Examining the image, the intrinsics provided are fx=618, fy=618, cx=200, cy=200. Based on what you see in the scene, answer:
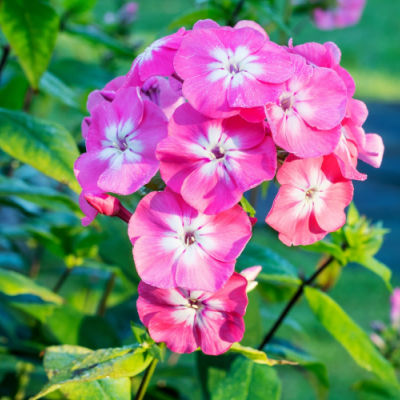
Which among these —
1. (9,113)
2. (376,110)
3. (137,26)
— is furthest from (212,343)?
(137,26)

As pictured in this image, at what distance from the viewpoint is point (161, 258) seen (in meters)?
0.56

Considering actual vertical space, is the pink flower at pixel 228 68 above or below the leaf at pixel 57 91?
above

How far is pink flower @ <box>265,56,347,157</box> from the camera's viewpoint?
560mm

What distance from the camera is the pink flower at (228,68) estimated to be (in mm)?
545

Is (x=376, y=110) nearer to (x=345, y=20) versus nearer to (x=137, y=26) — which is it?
(x=137, y=26)

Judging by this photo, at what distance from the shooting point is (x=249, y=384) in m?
0.81

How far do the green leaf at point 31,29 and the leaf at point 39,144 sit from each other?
9cm

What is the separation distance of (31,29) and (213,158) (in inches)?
22.0

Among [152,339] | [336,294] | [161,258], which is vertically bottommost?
[336,294]

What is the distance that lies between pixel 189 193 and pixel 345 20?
163 centimetres

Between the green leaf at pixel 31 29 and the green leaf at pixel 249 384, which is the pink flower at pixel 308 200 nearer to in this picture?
the green leaf at pixel 249 384

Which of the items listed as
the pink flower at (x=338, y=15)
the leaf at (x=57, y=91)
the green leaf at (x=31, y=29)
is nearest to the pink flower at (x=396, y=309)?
the pink flower at (x=338, y=15)

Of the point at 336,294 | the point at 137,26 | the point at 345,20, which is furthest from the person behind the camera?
the point at 137,26

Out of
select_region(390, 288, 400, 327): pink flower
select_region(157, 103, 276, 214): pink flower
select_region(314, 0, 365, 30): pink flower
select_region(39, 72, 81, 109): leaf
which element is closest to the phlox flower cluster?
select_region(157, 103, 276, 214): pink flower
